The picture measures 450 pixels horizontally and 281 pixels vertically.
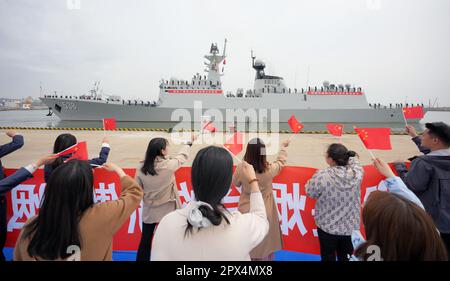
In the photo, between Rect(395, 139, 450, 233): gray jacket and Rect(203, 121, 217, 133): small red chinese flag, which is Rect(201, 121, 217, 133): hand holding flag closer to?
Rect(203, 121, 217, 133): small red chinese flag

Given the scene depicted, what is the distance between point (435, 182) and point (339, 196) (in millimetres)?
727

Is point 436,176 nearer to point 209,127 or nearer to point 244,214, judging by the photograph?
point 244,214

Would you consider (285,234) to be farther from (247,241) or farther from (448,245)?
(247,241)

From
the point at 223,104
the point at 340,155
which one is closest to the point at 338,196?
the point at 340,155

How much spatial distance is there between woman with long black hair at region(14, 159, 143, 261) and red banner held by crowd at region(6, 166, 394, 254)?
A: 1564mm

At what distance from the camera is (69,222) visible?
110 centimetres

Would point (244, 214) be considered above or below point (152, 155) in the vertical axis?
below

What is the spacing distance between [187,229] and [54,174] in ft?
2.54

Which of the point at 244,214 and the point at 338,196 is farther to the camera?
the point at 338,196

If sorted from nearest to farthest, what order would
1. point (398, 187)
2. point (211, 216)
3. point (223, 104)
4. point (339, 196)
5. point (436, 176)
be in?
point (211, 216)
point (398, 187)
point (436, 176)
point (339, 196)
point (223, 104)

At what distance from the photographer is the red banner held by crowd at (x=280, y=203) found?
260 centimetres

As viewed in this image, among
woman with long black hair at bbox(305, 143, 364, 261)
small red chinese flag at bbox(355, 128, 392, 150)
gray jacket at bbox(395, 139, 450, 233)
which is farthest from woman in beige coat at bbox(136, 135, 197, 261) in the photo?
gray jacket at bbox(395, 139, 450, 233)

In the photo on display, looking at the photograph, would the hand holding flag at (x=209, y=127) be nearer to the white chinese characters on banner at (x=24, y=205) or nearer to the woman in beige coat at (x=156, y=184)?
the woman in beige coat at (x=156, y=184)
